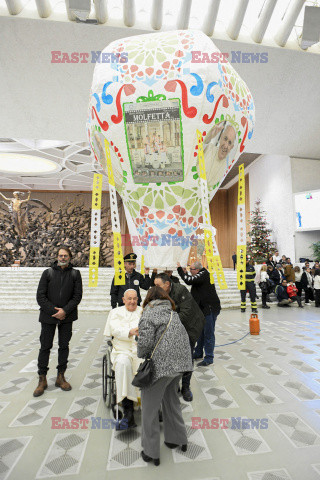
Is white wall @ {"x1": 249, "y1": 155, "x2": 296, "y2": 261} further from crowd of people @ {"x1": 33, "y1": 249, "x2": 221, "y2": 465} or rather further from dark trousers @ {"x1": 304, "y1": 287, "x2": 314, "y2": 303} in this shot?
crowd of people @ {"x1": 33, "y1": 249, "x2": 221, "y2": 465}

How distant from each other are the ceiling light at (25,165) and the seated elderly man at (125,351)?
15.6 m

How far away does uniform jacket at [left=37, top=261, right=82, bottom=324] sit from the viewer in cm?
287

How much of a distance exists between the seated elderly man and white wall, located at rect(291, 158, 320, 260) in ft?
41.5

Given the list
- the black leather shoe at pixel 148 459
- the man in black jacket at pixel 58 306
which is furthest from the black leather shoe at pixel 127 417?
the man in black jacket at pixel 58 306

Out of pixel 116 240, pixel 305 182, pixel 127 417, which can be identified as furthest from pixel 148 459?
pixel 305 182

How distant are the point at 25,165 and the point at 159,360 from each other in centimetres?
1794

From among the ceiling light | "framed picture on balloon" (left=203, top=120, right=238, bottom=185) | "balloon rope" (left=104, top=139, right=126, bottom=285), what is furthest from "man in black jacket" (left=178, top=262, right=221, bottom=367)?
the ceiling light

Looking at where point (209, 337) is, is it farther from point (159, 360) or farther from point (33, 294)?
point (33, 294)

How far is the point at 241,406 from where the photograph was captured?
8.59 feet

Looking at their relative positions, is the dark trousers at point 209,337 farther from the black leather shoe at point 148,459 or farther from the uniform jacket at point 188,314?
the black leather shoe at point 148,459

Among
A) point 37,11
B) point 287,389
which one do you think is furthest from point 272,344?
point 37,11

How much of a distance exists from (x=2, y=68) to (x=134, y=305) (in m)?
10.1

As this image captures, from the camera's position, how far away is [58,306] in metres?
2.91

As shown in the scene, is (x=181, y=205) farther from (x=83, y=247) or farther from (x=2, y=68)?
(x=83, y=247)
